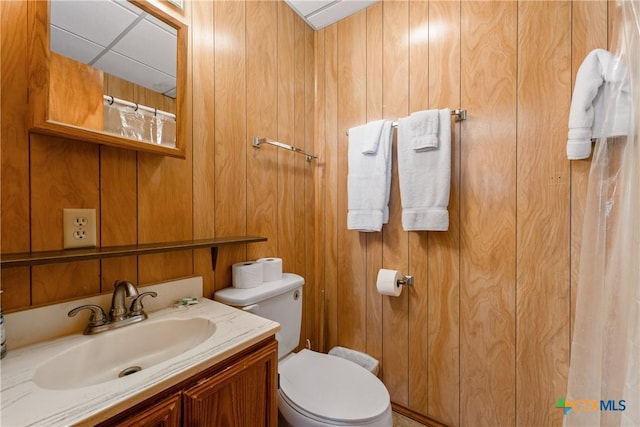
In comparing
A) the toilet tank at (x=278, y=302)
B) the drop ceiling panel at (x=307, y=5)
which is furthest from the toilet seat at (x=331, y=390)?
the drop ceiling panel at (x=307, y=5)

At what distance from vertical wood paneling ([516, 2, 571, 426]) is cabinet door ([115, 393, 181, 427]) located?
135 cm

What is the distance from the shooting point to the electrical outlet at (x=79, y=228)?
80 cm

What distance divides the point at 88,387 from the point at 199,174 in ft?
2.60

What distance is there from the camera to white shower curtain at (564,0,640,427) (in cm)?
78

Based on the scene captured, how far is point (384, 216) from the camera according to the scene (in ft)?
4.76

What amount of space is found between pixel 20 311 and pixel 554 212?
185 centimetres

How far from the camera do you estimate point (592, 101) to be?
1.00 m

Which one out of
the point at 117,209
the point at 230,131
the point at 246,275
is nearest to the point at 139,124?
the point at 117,209

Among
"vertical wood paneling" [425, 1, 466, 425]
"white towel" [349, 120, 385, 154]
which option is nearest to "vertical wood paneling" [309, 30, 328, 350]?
"white towel" [349, 120, 385, 154]

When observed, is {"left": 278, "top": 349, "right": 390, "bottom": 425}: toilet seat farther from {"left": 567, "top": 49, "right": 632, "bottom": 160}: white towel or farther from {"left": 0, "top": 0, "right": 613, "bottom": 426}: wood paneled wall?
{"left": 567, "top": 49, "right": 632, "bottom": 160}: white towel

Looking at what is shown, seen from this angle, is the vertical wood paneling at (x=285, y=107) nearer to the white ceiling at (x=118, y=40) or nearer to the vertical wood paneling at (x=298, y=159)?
the vertical wood paneling at (x=298, y=159)

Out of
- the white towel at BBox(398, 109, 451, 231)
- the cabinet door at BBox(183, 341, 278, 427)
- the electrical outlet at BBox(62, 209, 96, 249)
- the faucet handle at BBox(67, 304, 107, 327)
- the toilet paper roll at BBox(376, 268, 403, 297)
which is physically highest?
the white towel at BBox(398, 109, 451, 231)

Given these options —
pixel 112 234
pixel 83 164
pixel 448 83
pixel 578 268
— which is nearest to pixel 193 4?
pixel 83 164

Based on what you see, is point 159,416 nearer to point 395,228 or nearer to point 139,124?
point 139,124
